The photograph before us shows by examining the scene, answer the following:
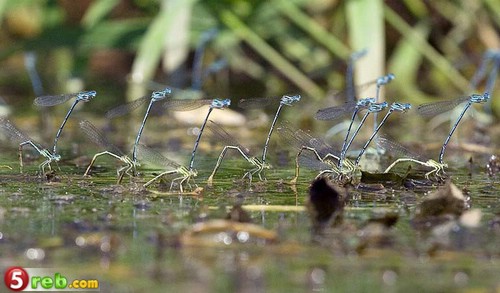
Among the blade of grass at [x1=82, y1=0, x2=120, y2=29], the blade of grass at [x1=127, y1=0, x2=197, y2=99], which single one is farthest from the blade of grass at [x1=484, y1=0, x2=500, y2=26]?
the blade of grass at [x1=82, y1=0, x2=120, y2=29]

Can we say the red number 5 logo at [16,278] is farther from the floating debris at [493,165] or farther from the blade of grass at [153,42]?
the blade of grass at [153,42]

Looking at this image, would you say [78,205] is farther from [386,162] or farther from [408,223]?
[386,162]

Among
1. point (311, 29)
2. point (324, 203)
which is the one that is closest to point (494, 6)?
point (311, 29)

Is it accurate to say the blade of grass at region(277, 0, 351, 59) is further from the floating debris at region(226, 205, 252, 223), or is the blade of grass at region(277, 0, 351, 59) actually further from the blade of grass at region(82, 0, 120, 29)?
the floating debris at region(226, 205, 252, 223)

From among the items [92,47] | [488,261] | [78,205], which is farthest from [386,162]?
[92,47]

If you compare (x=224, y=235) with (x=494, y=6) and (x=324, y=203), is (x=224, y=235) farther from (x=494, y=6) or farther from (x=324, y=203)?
(x=494, y=6)

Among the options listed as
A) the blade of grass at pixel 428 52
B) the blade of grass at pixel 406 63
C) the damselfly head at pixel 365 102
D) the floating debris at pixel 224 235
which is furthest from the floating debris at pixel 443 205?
the blade of grass at pixel 406 63
